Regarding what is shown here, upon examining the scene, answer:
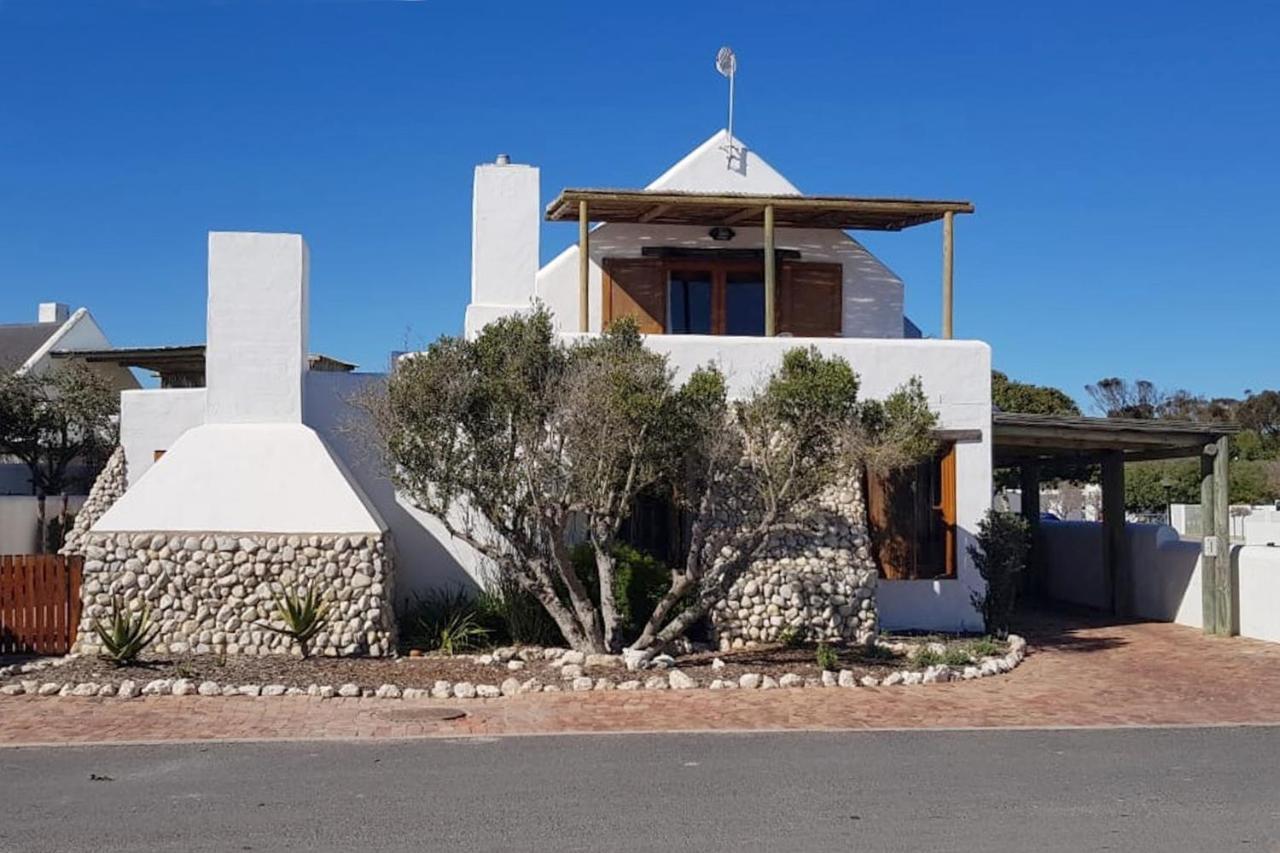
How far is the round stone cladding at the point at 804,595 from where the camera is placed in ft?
53.0

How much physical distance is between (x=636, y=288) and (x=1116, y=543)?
9.14 meters

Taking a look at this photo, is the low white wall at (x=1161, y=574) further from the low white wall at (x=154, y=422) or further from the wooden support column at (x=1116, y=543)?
the low white wall at (x=154, y=422)

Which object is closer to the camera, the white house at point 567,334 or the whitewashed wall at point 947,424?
the white house at point 567,334

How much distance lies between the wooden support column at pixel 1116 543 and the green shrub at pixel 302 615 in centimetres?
1311

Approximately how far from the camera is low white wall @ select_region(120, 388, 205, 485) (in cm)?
1805

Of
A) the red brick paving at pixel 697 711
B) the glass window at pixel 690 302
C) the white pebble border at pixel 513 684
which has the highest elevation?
the glass window at pixel 690 302

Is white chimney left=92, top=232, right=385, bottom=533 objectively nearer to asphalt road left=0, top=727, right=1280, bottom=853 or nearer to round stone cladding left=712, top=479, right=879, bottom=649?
round stone cladding left=712, top=479, right=879, bottom=649

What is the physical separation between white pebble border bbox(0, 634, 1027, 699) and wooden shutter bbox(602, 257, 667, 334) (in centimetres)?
690

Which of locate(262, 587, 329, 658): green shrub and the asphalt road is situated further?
locate(262, 587, 329, 658): green shrub

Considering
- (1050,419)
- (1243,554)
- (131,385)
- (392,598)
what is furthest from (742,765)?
(131,385)

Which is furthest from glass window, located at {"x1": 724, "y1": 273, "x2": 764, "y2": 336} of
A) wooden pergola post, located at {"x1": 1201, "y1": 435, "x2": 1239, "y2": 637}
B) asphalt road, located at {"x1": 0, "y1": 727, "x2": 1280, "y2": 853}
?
asphalt road, located at {"x1": 0, "y1": 727, "x2": 1280, "y2": 853}

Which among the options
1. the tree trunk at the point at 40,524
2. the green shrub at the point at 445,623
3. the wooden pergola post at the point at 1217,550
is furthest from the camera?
the tree trunk at the point at 40,524

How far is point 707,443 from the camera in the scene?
1452 cm

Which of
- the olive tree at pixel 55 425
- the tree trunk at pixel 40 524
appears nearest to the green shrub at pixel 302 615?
the tree trunk at pixel 40 524
